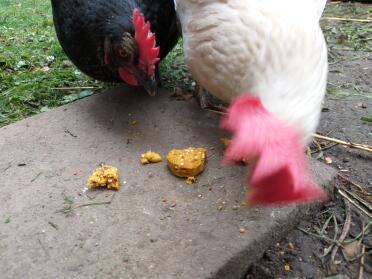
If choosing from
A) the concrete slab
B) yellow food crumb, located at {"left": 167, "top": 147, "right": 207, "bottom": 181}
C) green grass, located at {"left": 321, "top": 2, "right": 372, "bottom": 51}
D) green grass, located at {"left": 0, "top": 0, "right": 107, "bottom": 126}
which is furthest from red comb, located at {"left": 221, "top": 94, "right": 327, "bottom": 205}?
green grass, located at {"left": 321, "top": 2, "right": 372, "bottom": 51}

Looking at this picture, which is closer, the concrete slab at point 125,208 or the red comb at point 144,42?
the concrete slab at point 125,208

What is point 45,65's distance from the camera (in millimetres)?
2697

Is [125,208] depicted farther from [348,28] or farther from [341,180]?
[348,28]

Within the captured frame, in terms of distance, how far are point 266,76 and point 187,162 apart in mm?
524

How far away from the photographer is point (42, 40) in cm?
311

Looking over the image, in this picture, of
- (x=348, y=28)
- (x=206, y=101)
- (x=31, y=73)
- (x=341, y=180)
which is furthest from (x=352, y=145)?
(x=31, y=73)

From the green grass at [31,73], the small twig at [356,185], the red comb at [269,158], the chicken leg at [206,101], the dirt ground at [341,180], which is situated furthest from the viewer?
the green grass at [31,73]

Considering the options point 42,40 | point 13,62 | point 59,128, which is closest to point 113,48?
point 59,128

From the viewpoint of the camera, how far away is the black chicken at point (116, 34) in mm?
1667

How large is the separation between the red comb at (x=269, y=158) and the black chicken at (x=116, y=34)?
96 centimetres

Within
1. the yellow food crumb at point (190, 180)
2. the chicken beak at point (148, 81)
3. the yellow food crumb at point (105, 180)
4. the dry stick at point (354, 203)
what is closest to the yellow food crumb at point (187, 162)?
the yellow food crumb at point (190, 180)

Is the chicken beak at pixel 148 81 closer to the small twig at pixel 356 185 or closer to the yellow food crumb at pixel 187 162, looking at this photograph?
the yellow food crumb at pixel 187 162

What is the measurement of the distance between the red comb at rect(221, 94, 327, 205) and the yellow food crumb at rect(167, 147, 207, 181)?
0.70 meters

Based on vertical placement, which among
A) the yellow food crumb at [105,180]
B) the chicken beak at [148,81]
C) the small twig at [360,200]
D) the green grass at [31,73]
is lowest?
the green grass at [31,73]
